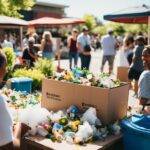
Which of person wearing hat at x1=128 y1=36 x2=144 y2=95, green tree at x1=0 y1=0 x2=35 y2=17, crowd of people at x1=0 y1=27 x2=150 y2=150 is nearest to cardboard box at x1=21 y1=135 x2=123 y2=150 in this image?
crowd of people at x1=0 y1=27 x2=150 y2=150

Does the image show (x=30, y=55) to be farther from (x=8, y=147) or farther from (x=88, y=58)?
(x=8, y=147)

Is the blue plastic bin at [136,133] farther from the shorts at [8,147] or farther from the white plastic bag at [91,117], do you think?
the shorts at [8,147]

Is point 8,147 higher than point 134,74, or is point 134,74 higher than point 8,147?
point 8,147

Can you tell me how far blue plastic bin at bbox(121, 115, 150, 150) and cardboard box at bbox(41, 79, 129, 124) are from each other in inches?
13.1

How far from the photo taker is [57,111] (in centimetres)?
461

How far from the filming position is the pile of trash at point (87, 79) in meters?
4.34

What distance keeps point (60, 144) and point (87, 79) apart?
1.06 meters

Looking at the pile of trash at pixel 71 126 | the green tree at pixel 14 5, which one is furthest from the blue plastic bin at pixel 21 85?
the green tree at pixel 14 5

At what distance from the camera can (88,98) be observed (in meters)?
4.34

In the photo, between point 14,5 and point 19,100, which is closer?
point 19,100

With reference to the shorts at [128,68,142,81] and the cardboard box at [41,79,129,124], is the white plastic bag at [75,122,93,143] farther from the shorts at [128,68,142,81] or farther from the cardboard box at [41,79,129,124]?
the shorts at [128,68,142,81]

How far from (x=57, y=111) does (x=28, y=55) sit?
21.3ft

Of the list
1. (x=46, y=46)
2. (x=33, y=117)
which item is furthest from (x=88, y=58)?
(x=33, y=117)

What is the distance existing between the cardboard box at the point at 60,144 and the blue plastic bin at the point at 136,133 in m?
0.18
